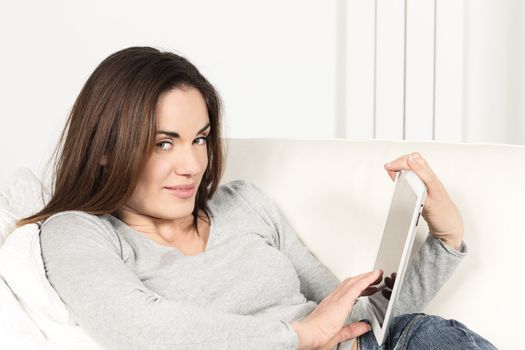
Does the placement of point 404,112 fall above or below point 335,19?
below

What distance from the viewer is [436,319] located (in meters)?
1.29

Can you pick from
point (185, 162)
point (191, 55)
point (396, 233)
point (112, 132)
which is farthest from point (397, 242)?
point (191, 55)

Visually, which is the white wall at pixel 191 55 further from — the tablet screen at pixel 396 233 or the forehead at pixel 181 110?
the tablet screen at pixel 396 233

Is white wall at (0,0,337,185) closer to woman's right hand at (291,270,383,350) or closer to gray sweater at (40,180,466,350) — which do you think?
gray sweater at (40,180,466,350)

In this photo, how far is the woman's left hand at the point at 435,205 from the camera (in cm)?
133

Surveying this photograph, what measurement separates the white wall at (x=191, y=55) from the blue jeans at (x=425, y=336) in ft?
4.61

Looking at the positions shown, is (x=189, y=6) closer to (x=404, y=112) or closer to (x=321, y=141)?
(x=404, y=112)

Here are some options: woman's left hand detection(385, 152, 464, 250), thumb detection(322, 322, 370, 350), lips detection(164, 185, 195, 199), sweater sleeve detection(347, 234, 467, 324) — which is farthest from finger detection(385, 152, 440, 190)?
lips detection(164, 185, 195, 199)

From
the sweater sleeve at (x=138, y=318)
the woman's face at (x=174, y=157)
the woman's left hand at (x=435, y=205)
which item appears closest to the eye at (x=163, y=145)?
the woman's face at (x=174, y=157)

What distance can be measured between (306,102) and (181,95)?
53.9 inches

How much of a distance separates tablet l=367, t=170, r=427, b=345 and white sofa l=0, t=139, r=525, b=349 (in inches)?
5.6

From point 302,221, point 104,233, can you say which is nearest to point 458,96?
point 302,221

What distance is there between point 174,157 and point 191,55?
4.11 ft

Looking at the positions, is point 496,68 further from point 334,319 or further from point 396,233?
point 334,319
